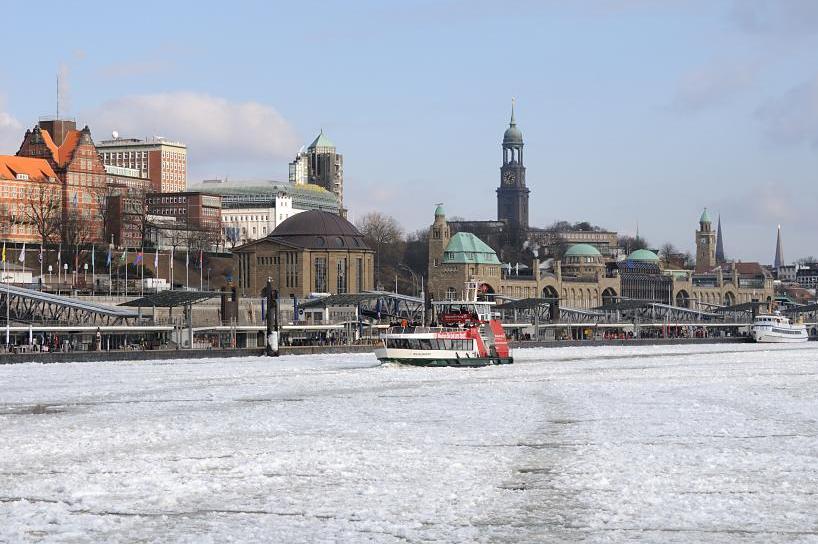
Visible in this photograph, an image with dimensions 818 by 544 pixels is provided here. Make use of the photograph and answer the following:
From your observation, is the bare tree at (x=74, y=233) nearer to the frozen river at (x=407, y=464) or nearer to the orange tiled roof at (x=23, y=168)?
the orange tiled roof at (x=23, y=168)

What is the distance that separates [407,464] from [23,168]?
561ft

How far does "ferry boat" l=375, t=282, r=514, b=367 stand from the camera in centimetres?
8294

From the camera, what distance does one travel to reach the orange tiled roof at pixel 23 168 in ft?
640

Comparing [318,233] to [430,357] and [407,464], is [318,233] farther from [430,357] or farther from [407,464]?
[407,464]

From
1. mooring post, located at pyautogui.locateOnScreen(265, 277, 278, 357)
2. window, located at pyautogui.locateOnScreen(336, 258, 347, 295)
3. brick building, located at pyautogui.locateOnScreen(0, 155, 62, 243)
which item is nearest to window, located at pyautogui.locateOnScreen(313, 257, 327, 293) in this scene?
window, located at pyautogui.locateOnScreen(336, 258, 347, 295)

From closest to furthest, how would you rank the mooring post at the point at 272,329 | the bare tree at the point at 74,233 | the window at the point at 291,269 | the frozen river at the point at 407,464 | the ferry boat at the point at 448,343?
the frozen river at the point at 407,464, the ferry boat at the point at 448,343, the mooring post at the point at 272,329, the bare tree at the point at 74,233, the window at the point at 291,269

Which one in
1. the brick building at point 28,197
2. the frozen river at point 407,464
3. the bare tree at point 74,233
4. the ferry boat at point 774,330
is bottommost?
the frozen river at point 407,464

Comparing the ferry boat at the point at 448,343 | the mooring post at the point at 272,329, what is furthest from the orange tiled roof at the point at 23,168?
the ferry boat at the point at 448,343

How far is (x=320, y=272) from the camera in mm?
186750

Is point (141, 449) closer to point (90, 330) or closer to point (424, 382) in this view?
point (424, 382)

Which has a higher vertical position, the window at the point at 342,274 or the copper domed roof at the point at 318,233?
the copper domed roof at the point at 318,233

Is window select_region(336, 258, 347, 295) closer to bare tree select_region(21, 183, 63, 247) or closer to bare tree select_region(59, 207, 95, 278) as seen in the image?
bare tree select_region(59, 207, 95, 278)

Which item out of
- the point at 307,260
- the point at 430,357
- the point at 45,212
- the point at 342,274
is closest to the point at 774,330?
the point at 342,274

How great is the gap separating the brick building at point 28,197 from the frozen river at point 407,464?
4938 inches
